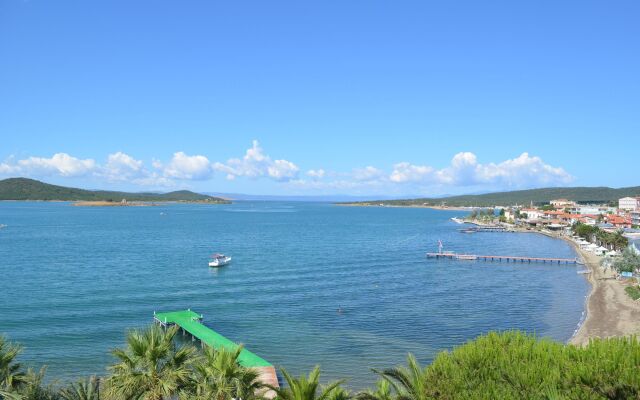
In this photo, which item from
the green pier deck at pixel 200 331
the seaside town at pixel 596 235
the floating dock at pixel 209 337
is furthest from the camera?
the seaside town at pixel 596 235

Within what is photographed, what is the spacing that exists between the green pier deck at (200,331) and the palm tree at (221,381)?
14.9 m

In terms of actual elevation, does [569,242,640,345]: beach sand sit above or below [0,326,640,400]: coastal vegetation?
below

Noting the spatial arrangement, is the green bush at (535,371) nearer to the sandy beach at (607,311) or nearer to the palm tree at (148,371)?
the palm tree at (148,371)

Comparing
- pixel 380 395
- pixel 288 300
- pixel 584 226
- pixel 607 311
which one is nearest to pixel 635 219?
pixel 584 226

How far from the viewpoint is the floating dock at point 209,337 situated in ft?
99.4

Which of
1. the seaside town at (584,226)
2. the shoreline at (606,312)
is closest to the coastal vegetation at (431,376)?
the shoreline at (606,312)

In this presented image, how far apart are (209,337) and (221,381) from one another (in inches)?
857

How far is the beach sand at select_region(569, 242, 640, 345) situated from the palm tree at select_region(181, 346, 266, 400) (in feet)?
89.8

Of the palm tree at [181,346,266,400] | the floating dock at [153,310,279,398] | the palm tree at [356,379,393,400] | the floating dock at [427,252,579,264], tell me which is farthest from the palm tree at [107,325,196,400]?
the floating dock at [427,252,579,264]

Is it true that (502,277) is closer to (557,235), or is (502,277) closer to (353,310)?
(353,310)

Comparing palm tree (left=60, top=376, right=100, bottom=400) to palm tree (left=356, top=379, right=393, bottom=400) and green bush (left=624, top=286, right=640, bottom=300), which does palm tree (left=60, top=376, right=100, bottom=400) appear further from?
green bush (left=624, top=286, right=640, bottom=300)

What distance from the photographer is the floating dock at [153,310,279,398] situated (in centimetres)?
3029

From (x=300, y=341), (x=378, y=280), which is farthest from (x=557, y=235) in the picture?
(x=300, y=341)

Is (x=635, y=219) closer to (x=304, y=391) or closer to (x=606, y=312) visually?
(x=606, y=312)
